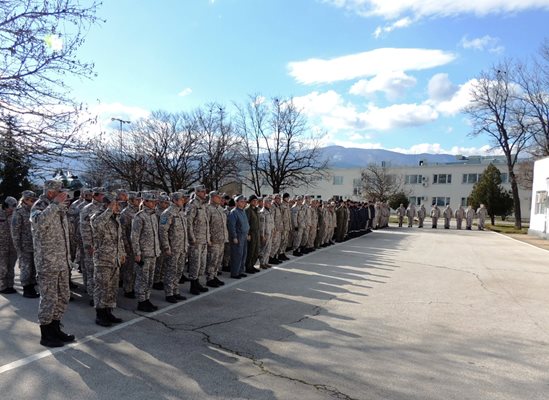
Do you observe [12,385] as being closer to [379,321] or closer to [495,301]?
[379,321]

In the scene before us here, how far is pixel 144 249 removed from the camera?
7426 millimetres

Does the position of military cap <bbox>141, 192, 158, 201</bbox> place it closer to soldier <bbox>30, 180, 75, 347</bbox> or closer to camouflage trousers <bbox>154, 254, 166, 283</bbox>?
camouflage trousers <bbox>154, 254, 166, 283</bbox>

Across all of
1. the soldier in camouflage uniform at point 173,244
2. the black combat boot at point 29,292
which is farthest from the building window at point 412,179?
the black combat boot at point 29,292

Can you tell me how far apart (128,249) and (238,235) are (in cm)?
313

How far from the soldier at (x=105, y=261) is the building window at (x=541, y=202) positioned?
26.9 meters

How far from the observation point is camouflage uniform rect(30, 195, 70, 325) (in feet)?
18.3

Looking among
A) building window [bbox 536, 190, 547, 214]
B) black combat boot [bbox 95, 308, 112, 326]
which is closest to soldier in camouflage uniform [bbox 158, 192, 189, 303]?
black combat boot [bbox 95, 308, 112, 326]

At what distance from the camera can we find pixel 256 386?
453 centimetres

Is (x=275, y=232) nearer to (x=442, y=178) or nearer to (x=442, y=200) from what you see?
(x=442, y=200)

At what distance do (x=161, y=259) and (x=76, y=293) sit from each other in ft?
5.51

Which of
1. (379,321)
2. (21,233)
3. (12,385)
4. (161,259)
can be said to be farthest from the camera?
(161,259)

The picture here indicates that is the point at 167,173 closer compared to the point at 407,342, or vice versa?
the point at 407,342

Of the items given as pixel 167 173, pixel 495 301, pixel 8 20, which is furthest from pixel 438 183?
pixel 8 20

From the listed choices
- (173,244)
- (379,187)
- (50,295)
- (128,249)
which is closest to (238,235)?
(173,244)
